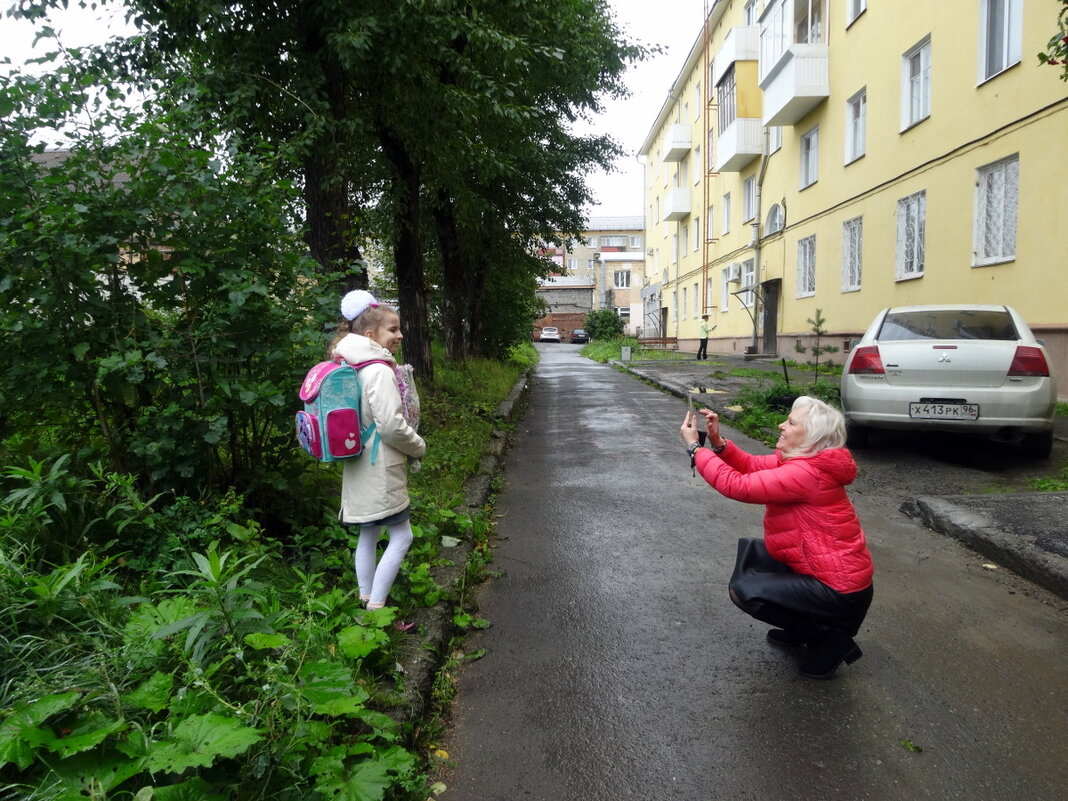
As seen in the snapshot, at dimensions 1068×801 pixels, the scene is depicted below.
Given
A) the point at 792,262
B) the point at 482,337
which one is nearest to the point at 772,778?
the point at 482,337

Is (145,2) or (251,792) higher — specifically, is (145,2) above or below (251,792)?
above

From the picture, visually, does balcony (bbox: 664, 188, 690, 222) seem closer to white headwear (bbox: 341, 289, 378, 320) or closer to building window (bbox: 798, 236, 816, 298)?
building window (bbox: 798, 236, 816, 298)

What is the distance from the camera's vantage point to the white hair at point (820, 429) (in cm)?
305

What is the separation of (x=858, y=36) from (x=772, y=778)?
18.5 m

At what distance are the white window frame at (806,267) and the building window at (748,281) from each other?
338cm

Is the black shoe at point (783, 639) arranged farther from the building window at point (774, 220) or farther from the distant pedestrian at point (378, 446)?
the building window at point (774, 220)

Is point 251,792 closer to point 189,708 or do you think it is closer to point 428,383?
point 189,708

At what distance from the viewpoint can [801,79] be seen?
18.7 meters

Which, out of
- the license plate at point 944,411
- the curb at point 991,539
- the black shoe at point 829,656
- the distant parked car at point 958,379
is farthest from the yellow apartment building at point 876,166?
the black shoe at point 829,656

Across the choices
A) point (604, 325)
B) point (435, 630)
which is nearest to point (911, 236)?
point (435, 630)

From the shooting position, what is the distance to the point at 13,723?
1886mm

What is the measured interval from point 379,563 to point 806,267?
19246 mm

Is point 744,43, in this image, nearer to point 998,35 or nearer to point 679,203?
point 679,203

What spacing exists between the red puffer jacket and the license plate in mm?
4265
